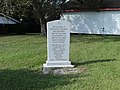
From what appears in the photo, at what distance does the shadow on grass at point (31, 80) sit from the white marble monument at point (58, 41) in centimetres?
95

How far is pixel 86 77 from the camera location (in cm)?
855

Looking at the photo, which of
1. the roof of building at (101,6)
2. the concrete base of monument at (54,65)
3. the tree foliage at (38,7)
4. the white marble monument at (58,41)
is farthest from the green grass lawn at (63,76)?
the roof of building at (101,6)

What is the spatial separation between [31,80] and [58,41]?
2262 mm

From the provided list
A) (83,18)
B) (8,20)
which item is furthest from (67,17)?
(8,20)

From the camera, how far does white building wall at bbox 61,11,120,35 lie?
29.0 metres

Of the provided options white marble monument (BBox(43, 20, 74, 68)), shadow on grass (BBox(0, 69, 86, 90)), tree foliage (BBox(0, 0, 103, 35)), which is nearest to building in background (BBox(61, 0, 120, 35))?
tree foliage (BBox(0, 0, 103, 35))

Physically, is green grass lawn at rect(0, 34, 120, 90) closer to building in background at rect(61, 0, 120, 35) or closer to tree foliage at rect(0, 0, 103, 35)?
tree foliage at rect(0, 0, 103, 35)

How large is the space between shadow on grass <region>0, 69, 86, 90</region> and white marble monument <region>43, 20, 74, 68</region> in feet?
3.13

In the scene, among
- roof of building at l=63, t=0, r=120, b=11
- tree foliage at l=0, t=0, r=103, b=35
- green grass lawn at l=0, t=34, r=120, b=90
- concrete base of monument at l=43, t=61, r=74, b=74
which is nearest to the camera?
green grass lawn at l=0, t=34, r=120, b=90

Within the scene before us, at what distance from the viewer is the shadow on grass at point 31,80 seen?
7.74 m

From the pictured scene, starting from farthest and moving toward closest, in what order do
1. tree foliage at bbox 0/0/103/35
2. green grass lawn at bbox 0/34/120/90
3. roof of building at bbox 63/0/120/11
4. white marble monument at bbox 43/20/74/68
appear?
1. roof of building at bbox 63/0/120/11
2. tree foliage at bbox 0/0/103/35
3. white marble monument at bbox 43/20/74/68
4. green grass lawn at bbox 0/34/120/90

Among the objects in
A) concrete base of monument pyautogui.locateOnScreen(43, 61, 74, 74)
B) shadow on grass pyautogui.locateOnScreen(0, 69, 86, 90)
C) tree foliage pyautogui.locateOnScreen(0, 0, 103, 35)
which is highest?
tree foliage pyautogui.locateOnScreen(0, 0, 103, 35)

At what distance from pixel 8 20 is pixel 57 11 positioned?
36.3 ft

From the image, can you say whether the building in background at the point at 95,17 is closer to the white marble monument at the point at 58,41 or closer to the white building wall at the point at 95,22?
the white building wall at the point at 95,22
